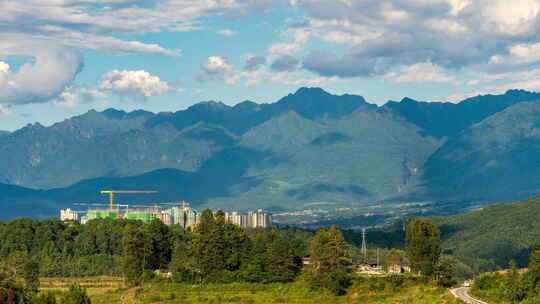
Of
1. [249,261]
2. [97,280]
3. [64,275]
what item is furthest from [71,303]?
[64,275]

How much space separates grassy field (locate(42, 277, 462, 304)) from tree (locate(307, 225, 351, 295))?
139cm

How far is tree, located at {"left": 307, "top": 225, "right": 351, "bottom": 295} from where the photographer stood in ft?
389

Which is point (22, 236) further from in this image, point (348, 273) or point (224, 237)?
point (348, 273)

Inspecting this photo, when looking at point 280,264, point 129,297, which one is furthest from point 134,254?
point 280,264

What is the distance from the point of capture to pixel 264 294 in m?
120

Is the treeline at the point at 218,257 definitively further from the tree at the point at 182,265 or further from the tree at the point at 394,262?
the tree at the point at 394,262

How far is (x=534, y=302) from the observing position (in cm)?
9031

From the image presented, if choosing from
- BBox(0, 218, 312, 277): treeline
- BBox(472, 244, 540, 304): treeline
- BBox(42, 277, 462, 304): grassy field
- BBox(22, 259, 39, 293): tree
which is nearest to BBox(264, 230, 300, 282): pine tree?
BBox(42, 277, 462, 304): grassy field

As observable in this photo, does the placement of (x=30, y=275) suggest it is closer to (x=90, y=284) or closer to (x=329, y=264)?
(x=90, y=284)

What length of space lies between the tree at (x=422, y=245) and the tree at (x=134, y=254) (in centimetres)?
4152

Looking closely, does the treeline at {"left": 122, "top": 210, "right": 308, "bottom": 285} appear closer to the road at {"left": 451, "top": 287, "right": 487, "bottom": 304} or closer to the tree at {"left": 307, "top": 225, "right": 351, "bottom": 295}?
the tree at {"left": 307, "top": 225, "right": 351, "bottom": 295}

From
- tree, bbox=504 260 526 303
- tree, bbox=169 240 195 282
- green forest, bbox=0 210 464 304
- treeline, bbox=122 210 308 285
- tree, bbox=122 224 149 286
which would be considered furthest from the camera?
tree, bbox=122 224 149 286

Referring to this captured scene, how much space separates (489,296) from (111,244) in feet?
322

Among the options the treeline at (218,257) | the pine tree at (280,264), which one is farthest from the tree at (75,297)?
the pine tree at (280,264)
